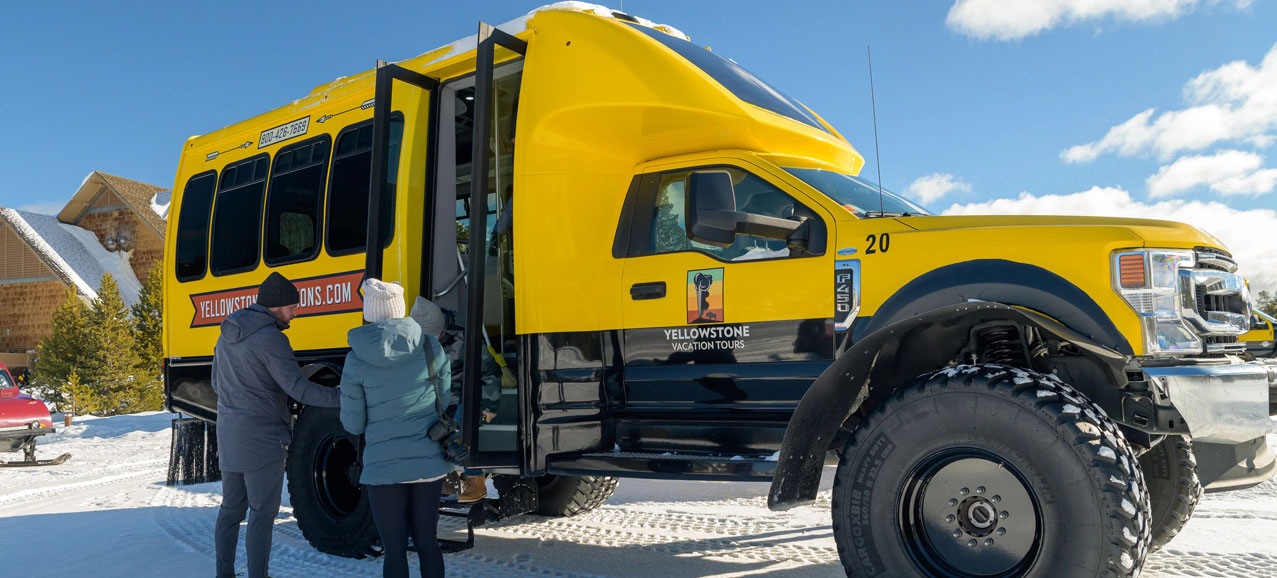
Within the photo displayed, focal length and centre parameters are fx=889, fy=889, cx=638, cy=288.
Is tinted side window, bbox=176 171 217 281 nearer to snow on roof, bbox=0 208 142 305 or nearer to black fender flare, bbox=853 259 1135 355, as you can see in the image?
black fender flare, bbox=853 259 1135 355

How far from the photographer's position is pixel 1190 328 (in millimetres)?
3502

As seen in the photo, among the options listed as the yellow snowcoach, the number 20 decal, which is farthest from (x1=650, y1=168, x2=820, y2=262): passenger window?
the number 20 decal

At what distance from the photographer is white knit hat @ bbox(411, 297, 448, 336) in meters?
5.10

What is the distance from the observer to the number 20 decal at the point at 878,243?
4.03 meters

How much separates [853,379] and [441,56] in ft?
10.4

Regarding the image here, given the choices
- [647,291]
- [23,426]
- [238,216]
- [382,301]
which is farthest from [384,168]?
[23,426]

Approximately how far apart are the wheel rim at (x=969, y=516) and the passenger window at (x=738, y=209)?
125 centimetres

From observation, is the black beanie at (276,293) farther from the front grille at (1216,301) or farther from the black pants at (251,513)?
the front grille at (1216,301)

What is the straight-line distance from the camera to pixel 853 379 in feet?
12.9

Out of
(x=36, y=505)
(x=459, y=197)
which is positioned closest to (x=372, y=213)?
(x=459, y=197)

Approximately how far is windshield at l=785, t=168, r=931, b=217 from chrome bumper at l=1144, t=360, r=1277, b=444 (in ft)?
4.43

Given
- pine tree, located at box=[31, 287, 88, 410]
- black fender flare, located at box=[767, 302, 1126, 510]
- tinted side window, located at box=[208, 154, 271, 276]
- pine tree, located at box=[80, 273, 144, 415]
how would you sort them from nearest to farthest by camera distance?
black fender flare, located at box=[767, 302, 1126, 510]
tinted side window, located at box=[208, 154, 271, 276]
pine tree, located at box=[80, 273, 144, 415]
pine tree, located at box=[31, 287, 88, 410]

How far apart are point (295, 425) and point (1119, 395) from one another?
4904 mm

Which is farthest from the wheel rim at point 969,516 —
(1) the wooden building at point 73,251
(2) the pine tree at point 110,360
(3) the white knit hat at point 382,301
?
Answer: (1) the wooden building at point 73,251
